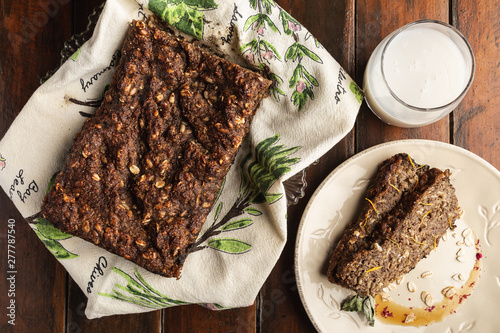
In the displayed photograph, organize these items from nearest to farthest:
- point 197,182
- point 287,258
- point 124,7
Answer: point 197,182 < point 124,7 < point 287,258

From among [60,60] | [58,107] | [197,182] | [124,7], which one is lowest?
[197,182]

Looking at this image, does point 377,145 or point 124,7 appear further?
point 377,145

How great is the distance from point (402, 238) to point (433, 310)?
0.50 metres

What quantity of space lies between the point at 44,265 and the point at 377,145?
1.86m

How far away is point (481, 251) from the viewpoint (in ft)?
7.16

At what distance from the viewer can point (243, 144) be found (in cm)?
204

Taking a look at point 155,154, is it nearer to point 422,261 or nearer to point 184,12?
point 184,12

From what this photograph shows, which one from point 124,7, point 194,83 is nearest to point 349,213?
point 194,83

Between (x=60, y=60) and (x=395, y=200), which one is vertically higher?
(x=60, y=60)

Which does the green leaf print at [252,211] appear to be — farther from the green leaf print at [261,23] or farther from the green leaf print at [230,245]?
the green leaf print at [261,23]

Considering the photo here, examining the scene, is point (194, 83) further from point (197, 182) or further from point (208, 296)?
point (208, 296)

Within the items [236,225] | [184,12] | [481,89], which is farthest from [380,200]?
[184,12]

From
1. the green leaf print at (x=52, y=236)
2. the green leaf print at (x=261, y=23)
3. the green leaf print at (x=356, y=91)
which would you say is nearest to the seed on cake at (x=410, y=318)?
the green leaf print at (x=356, y=91)

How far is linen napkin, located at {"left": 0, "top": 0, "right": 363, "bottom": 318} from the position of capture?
6.31 ft
